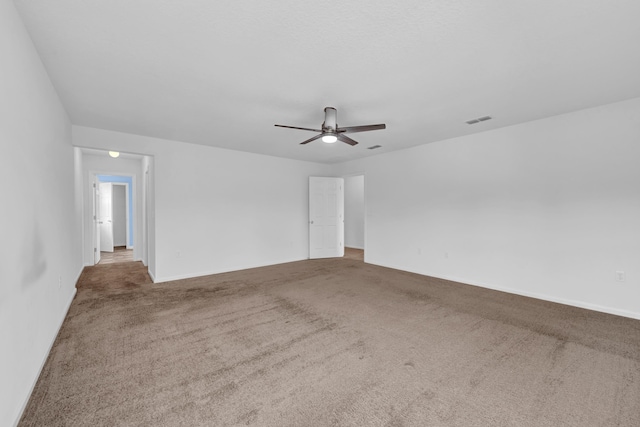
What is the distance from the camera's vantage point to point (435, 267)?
17.0 ft

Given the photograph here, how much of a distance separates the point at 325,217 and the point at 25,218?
18.9ft

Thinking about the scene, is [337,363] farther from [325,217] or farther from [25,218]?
[325,217]

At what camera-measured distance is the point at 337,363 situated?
7.34ft

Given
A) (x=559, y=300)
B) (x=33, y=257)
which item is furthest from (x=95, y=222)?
(x=559, y=300)

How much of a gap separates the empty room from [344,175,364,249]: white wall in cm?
292

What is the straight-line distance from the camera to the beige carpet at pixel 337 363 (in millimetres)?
1698

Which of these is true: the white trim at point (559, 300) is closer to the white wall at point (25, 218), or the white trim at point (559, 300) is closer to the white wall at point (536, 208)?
the white wall at point (536, 208)

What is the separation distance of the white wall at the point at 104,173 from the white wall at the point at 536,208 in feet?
21.1

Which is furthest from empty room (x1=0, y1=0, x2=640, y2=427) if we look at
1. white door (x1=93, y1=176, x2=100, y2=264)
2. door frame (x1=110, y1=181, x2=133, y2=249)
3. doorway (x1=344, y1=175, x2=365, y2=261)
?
door frame (x1=110, y1=181, x2=133, y2=249)

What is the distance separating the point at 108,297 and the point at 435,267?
18.1ft

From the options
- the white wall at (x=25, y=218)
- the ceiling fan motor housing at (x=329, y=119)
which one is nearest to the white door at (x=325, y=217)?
the ceiling fan motor housing at (x=329, y=119)

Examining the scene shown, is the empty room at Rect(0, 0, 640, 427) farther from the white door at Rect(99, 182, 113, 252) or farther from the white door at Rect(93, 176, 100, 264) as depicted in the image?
the white door at Rect(99, 182, 113, 252)

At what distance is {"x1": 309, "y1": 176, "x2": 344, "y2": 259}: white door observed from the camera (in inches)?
276

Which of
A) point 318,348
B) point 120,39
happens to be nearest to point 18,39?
point 120,39
